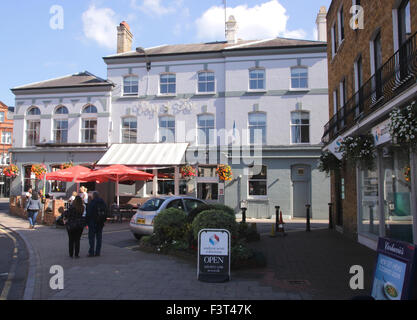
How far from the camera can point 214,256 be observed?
641 cm

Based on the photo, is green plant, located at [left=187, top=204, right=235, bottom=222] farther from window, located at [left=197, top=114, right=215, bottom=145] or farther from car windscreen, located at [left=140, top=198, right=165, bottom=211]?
window, located at [left=197, top=114, right=215, bottom=145]

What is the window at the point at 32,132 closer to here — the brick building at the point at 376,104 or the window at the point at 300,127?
the window at the point at 300,127

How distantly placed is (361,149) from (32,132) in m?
21.8

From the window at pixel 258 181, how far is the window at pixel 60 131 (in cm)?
1271

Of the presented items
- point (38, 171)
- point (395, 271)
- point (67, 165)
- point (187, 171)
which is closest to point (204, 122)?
point (187, 171)

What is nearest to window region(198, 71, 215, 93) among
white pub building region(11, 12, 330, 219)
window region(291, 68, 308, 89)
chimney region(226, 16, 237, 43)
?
white pub building region(11, 12, 330, 219)

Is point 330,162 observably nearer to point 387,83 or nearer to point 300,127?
point 387,83

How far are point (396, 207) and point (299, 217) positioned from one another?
11.4 metres

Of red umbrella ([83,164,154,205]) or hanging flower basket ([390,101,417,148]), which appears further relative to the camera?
red umbrella ([83,164,154,205])

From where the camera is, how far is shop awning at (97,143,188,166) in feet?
62.6

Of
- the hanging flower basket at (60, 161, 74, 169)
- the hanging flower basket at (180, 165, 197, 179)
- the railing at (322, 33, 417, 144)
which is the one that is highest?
the railing at (322, 33, 417, 144)

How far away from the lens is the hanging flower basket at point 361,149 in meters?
9.01

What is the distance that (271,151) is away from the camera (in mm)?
19859

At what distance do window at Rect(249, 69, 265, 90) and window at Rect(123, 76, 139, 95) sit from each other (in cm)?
741
